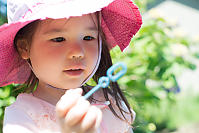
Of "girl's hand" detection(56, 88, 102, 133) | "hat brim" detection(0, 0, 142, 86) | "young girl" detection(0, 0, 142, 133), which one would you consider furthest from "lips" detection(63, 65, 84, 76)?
"girl's hand" detection(56, 88, 102, 133)

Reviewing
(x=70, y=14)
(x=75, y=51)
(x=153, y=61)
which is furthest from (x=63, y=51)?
(x=153, y=61)

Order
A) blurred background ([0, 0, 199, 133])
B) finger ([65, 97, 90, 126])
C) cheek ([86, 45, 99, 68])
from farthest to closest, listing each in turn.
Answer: blurred background ([0, 0, 199, 133])
cheek ([86, 45, 99, 68])
finger ([65, 97, 90, 126])

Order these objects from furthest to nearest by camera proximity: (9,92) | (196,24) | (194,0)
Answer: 1. (194,0)
2. (196,24)
3. (9,92)

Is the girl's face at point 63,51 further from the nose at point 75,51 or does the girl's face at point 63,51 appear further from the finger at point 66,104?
the finger at point 66,104

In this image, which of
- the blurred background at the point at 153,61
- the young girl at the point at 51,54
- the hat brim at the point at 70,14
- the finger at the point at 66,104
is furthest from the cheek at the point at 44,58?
the blurred background at the point at 153,61

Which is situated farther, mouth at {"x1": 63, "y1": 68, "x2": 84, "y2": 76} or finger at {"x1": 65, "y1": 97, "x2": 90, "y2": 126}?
mouth at {"x1": 63, "y1": 68, "x2": 84, "y2": 76}

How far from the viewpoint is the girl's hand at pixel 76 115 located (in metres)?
0.97

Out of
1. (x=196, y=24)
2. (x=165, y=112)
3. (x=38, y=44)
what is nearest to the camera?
(x=38, y=44)

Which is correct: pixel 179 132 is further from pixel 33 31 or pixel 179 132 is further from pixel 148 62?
pixel 33 31

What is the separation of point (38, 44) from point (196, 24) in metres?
5.21

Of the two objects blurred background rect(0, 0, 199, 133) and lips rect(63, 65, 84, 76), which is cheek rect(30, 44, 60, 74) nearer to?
lips rect(63, 65, 84, 76)

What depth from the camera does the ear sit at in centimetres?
142

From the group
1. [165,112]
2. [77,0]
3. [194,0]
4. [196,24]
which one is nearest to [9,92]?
[77,0]

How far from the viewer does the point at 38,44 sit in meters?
1.33
